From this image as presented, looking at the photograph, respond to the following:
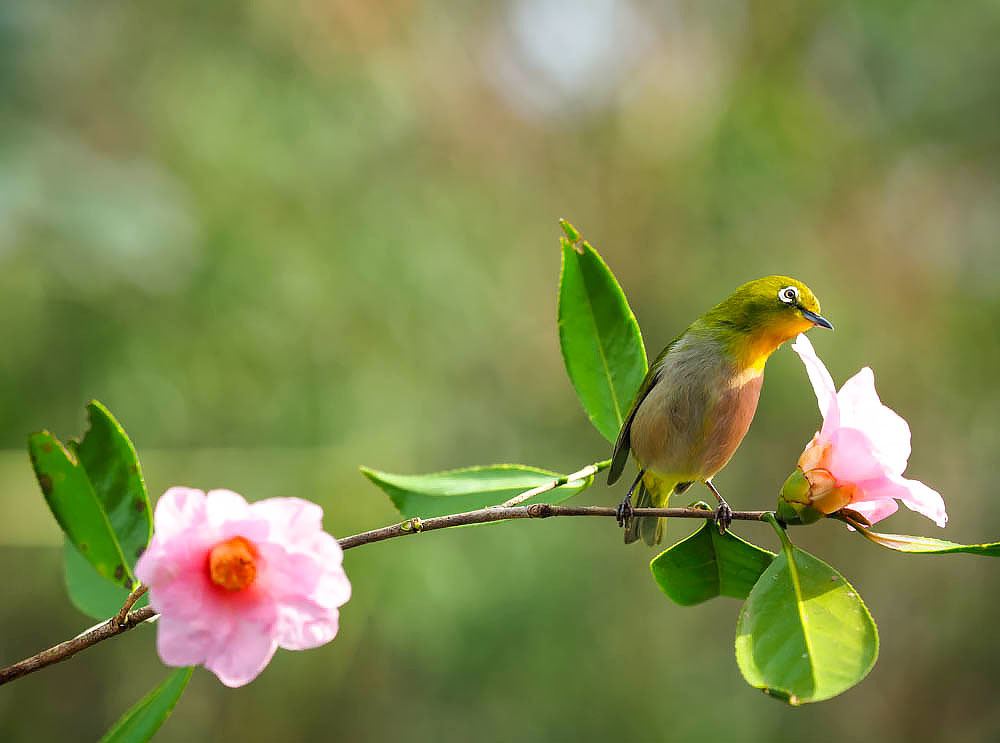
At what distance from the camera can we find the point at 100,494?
1102mm

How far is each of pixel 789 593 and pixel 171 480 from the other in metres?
4.61

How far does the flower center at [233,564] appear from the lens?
92cm

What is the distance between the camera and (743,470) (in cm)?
799

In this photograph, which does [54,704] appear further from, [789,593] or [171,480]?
[789,593]

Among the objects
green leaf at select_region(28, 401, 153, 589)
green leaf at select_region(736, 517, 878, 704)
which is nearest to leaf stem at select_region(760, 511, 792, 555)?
A: green leaf at select_region(736, 517, 878, 704)

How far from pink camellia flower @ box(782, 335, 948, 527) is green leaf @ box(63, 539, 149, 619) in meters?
0.87

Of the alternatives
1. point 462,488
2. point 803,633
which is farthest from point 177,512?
point 803,633

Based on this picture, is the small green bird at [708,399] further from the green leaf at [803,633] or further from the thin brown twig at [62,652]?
the thin brown twig at [62,652]

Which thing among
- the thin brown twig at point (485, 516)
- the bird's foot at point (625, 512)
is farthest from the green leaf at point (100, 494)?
the bird's foot at point (625, 512)

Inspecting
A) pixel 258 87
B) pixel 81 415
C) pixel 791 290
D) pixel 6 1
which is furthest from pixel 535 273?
pixel 791 290

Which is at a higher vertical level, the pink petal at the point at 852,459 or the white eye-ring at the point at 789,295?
the white eye-ring at the point at 789,295

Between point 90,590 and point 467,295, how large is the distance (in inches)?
228

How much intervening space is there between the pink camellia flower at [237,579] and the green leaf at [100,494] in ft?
0.77

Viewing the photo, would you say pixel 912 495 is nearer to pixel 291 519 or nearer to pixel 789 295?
pixel 789 295
